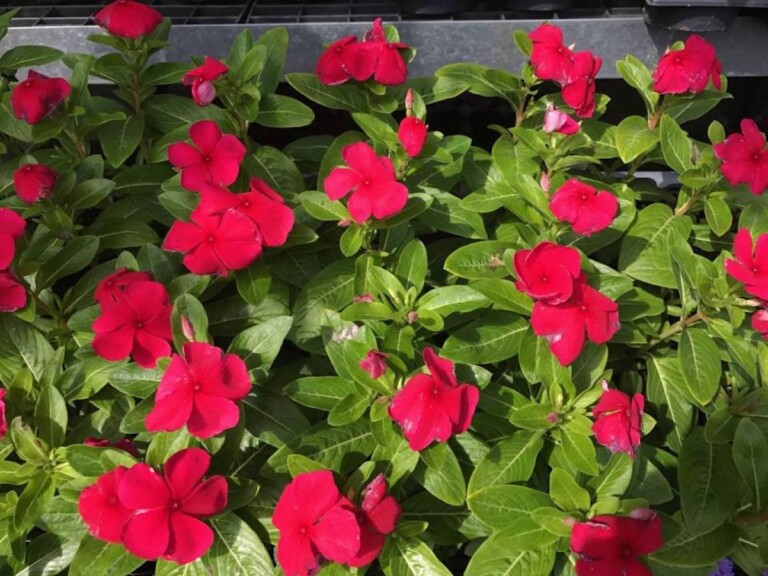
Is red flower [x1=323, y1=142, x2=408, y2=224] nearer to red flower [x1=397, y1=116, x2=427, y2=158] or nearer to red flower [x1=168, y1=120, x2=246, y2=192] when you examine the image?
red flower [x1=397, y1=116, x2=427, y2=158]

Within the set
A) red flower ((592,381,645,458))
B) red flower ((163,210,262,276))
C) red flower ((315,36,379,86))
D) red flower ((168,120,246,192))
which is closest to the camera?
red flower ((592,381,645,458))

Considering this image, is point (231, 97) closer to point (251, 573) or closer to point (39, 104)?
point (39, 104)

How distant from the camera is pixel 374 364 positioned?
1.04 m

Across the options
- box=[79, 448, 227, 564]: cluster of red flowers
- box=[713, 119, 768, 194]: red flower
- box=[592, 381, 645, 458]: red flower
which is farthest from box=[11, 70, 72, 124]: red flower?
box=[713, 119, 768, 194]: red flower

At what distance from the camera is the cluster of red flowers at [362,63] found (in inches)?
55.1

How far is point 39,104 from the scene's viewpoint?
1.33 metres

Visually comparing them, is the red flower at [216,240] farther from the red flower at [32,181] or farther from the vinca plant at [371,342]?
the red flower at [32,181]

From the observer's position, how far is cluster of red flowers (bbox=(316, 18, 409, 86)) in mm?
1400

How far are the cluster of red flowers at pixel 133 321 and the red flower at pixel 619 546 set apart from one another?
Result: 693mm

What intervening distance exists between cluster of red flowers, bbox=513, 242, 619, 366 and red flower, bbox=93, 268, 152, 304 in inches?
23.4

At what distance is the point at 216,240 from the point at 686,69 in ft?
Result: 3.25

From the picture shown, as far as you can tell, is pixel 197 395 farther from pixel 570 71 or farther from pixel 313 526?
pixel 570 71

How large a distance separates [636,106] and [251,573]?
2.06m

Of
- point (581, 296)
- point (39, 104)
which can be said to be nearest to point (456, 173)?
point (581, 296)
